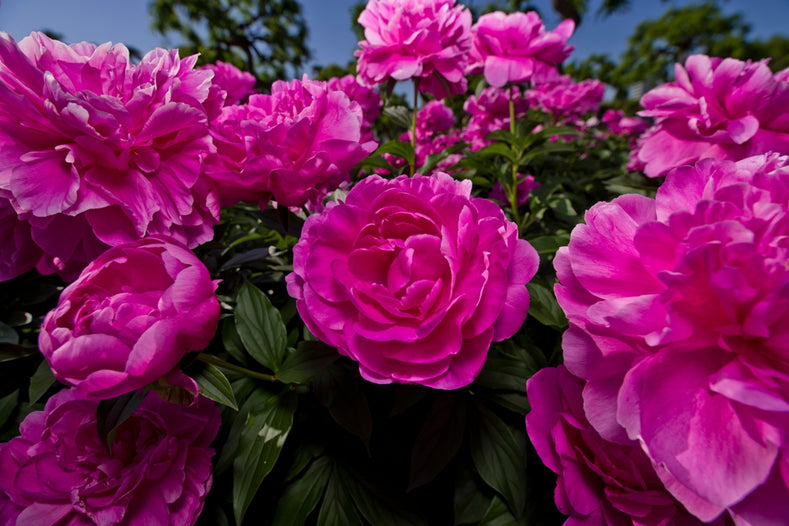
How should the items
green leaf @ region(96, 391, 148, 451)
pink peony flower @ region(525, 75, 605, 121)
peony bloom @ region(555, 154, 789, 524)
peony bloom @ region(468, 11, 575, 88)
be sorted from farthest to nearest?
pink peony flower @ region(525, 75, 605, 121), peony bloom @ region(468, 11, 575, 88), green leaf @ region(96, 391, 148, 451), peony bloom @ region(555, 154, 789, 524)

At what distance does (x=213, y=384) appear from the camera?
0.41 m

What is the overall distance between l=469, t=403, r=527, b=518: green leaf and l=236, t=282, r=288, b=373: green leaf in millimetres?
253

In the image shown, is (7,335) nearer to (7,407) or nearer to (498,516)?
(7,407)

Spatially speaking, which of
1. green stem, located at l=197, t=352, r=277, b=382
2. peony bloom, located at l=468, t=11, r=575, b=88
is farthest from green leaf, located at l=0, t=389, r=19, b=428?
peony bloom, located at l=468, t=11, r=575, b=88

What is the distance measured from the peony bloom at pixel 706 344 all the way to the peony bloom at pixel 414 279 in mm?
80

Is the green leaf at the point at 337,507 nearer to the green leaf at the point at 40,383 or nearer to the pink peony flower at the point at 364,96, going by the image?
the green leaf at the point at 40,383

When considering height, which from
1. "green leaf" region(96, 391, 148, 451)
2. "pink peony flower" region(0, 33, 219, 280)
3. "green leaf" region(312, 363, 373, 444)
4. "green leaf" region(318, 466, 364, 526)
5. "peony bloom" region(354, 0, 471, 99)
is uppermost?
"peony bloom" region(354, 0, 471, 99)

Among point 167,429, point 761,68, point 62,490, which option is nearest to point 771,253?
point 761,68

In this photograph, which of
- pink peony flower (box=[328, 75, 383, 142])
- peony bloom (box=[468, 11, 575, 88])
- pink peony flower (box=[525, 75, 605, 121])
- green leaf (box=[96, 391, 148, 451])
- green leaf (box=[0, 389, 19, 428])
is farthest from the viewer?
pink peony flower (box=[525, 75, 605, 121])

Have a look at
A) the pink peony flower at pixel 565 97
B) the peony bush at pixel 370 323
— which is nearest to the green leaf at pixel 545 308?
the peony bush at pixel 370 323

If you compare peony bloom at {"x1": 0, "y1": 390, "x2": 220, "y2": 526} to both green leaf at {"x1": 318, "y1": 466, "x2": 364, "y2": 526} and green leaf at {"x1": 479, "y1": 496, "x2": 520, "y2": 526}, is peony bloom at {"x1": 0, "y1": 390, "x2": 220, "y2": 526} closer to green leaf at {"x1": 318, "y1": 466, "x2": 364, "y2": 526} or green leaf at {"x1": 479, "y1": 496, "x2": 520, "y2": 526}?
green leaf at {"x1": 318, "y1": 466, "x2": 364, "y2": 526}

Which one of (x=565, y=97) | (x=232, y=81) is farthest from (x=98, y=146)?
(x=565, y=97)

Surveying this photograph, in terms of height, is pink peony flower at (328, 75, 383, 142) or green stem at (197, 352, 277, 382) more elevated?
pink peony flower at (328, 75, 383, 142)

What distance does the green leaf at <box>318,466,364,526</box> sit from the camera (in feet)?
1.64
